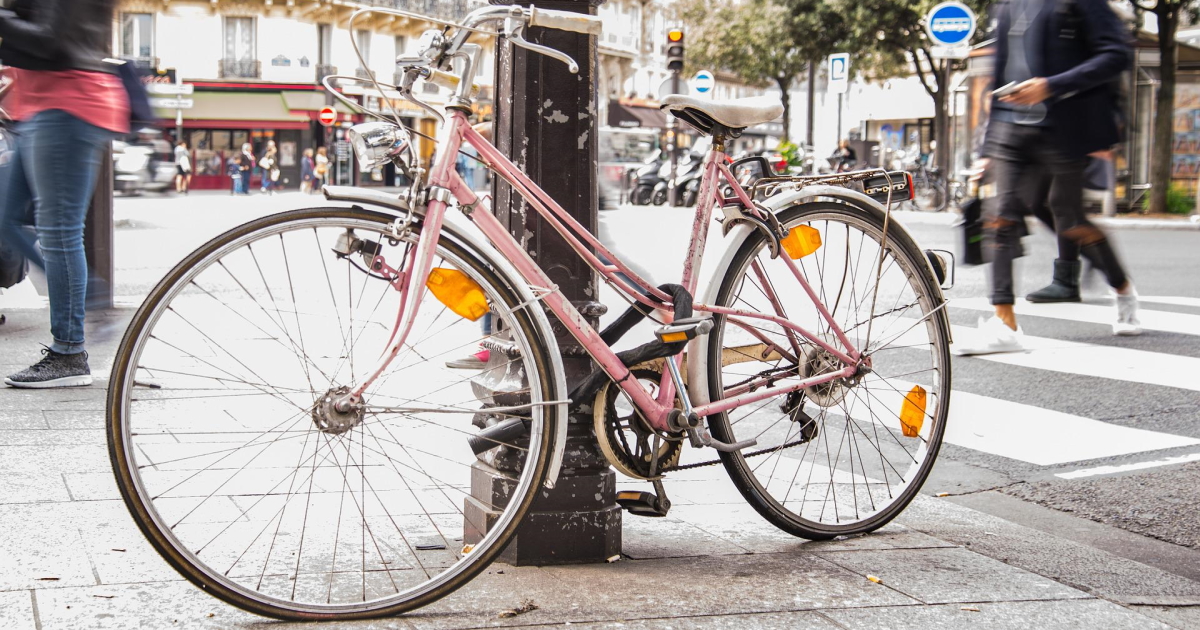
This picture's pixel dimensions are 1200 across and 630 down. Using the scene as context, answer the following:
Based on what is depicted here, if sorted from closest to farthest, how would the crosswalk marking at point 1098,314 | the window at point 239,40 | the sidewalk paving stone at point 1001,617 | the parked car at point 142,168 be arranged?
the sidewalk paving stone at point 1001,617
the parked car at point 142,168
the crosswalk marking at point 1098,314
the window at point 239,40

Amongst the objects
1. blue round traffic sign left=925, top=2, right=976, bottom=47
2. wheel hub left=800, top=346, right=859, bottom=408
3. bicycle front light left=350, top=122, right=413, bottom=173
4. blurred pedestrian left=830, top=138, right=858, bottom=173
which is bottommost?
wheel hub left=800, top=346, right=859, bottom=408

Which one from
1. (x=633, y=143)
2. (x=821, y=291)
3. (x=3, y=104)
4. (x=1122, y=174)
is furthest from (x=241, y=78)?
(x=821, y=291)

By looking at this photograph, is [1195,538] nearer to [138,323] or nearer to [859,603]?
[859,603]

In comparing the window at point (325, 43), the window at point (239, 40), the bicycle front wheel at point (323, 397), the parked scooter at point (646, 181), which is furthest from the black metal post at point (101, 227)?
the window at point (325, 43)

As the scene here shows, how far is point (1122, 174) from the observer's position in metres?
22.3

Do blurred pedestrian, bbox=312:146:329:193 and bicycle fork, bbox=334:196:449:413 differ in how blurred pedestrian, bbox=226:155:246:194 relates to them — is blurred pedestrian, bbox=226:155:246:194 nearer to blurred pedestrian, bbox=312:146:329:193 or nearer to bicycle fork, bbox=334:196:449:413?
blurred pedestrian, bbox=312:146:329:193

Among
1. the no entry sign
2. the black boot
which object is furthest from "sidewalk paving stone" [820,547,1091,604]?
the no entry sign

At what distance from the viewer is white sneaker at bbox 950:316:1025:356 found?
670 cm

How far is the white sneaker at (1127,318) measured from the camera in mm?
7207

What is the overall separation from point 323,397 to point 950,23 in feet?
54.8

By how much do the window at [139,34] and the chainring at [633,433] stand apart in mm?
50041

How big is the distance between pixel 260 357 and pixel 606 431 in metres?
0.80

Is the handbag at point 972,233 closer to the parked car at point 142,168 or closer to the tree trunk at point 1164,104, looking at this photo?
the parked car at point 142,168

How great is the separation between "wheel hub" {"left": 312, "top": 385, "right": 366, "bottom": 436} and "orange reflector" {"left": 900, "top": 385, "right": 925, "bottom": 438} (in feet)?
5.46
